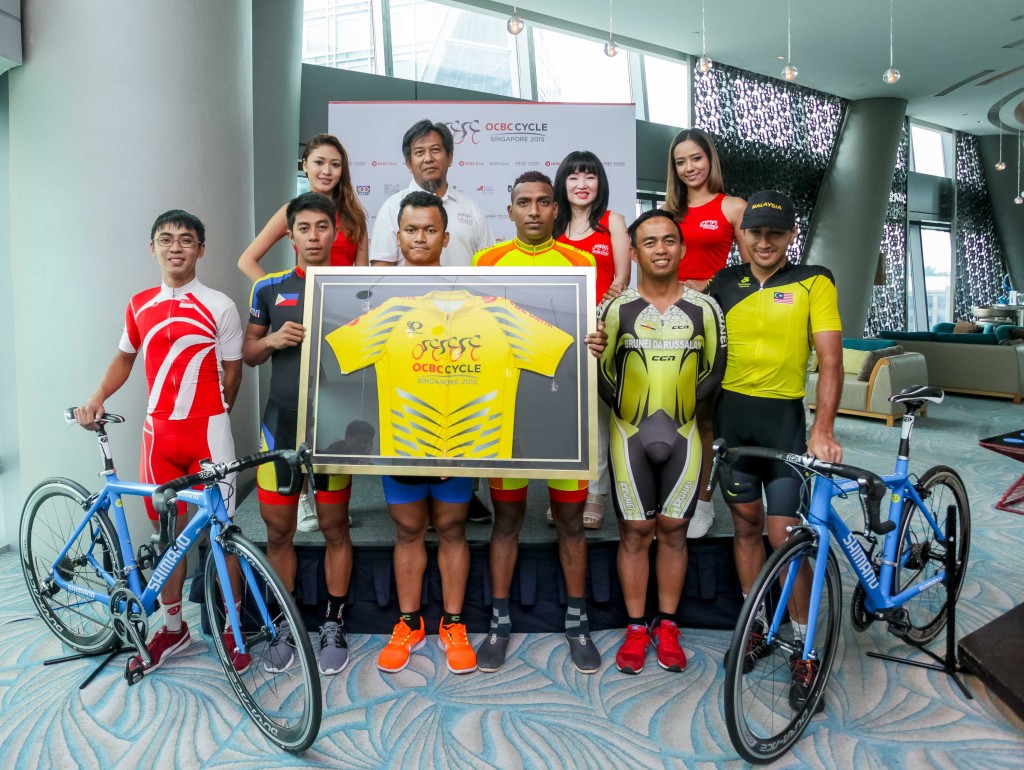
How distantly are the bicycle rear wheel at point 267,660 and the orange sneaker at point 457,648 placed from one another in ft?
1.69

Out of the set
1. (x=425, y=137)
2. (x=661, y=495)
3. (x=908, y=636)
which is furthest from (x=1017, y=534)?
(x=425, y=137)

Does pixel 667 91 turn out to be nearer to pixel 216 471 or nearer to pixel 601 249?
pixel 601 249

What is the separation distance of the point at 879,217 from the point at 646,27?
537 centimetres

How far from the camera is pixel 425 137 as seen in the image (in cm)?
319

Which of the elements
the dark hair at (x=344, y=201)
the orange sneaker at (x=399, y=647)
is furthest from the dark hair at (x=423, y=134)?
the orange sneaker at (x=399, y=647)

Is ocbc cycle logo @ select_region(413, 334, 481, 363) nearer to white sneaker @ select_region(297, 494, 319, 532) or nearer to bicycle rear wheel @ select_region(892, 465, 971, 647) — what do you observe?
white sneaker @ select_region(297, 494, 319, 532)

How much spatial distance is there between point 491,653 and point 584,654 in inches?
13.2

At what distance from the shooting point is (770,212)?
7.71 feet

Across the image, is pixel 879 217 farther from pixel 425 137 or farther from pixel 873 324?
pixel 425 137

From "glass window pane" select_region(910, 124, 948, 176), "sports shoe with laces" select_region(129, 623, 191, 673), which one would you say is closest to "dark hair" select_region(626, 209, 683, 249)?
"sports shoe with laces" select_region(129, 623, 191, 673)

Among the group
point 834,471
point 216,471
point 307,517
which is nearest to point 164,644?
point 307,517

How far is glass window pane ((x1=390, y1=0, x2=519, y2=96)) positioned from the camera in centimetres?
797

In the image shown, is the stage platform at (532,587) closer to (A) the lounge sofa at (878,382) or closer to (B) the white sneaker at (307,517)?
(B) the white sneaker at (307,517)

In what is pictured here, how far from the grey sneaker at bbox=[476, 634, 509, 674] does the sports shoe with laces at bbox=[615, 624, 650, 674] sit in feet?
1.36
